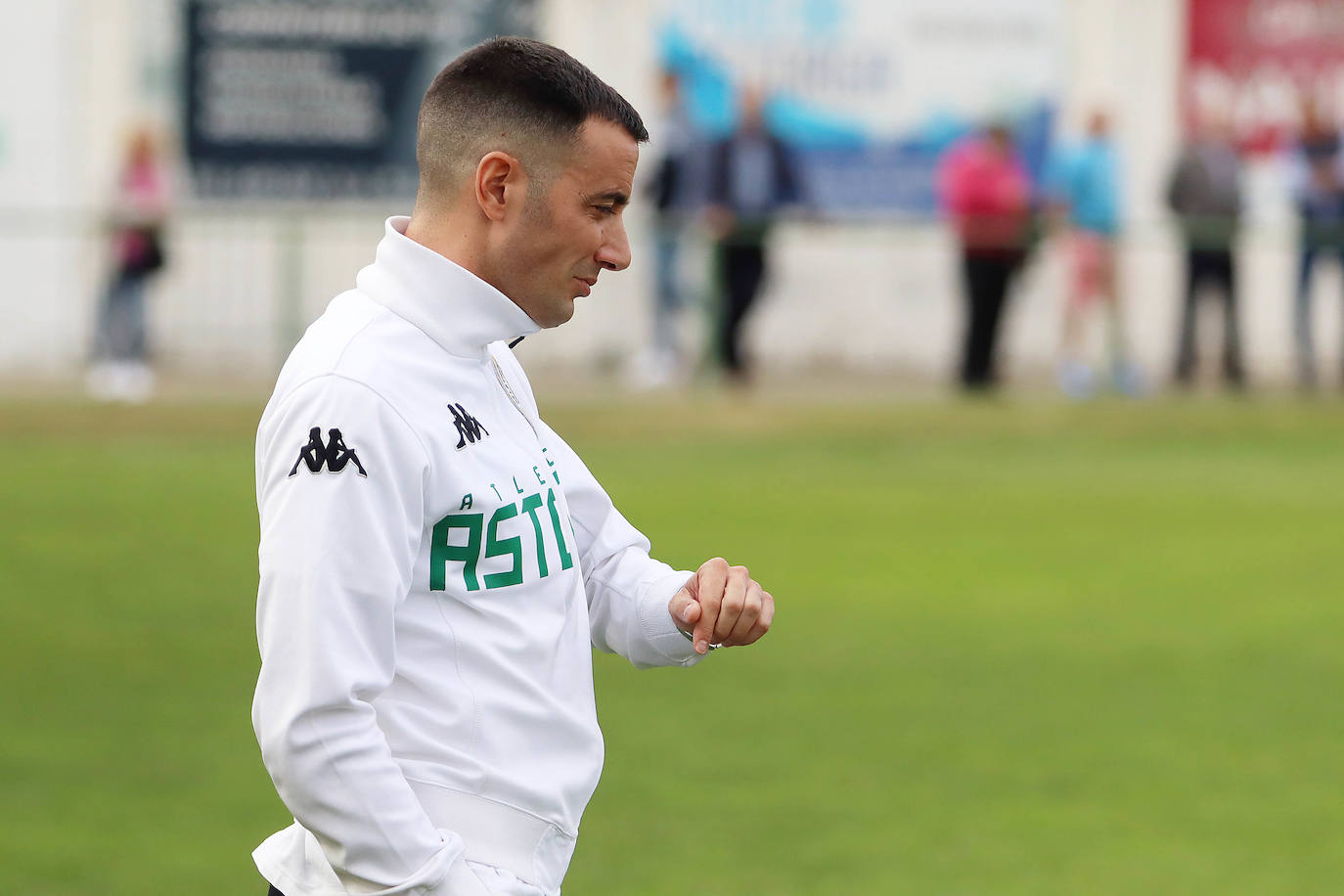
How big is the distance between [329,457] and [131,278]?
13725mm

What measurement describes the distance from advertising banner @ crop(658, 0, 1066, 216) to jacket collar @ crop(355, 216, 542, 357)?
61.9 feet

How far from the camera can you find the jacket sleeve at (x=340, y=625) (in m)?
2.38

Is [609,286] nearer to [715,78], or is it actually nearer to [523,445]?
[715,78]

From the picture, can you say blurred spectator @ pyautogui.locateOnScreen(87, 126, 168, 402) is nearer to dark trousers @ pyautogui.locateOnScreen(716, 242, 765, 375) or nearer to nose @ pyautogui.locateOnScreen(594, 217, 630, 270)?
dark trousers @ pyautogui.locateOnScreen(716, 242, 765, 375)

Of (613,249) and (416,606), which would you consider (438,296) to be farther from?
(416,606)

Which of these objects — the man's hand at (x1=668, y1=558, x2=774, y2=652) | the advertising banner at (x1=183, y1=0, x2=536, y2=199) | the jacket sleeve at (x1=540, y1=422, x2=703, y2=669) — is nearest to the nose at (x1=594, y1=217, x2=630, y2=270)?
the jacket sleeve at (x1=540, y1=422, x2=703, y2=669)

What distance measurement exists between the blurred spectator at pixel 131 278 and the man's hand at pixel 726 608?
1331cm

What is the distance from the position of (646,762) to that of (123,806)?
5.57 feet

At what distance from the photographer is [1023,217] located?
16.4 meters

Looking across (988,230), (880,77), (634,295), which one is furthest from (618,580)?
(880,77)

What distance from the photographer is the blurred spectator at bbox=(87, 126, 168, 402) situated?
15531mm

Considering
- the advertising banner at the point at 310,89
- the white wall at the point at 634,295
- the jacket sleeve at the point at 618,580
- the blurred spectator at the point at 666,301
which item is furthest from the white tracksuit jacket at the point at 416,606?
the advertising banner at the point at 310,89

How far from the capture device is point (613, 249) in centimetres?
274

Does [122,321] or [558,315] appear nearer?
[558,315]
